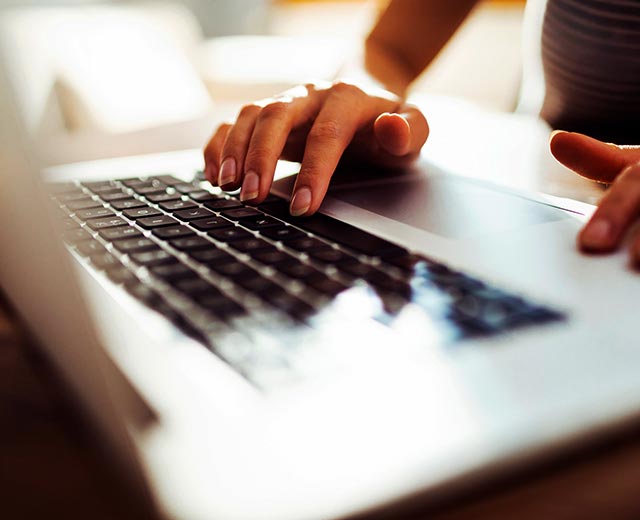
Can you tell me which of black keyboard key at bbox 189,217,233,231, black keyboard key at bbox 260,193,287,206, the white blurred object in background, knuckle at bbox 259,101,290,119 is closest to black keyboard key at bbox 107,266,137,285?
black keyboard key at bbox 189,217,233,231

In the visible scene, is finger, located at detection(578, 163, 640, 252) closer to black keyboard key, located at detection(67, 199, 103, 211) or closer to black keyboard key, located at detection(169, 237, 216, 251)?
black keyboard key, located at detection(169, 237, 216, 251)

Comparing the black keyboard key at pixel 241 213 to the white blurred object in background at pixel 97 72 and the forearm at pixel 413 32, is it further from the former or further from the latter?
the white blurred object in background at pixel 97 72

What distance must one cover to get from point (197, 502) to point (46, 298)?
101mm

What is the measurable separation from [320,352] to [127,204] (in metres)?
0.36

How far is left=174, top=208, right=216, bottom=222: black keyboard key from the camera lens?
0.54 meters

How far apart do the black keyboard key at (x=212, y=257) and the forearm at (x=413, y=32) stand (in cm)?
84

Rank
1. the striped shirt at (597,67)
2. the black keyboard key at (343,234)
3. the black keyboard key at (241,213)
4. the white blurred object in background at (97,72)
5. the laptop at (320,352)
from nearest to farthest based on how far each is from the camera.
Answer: the laptop at (320,352), the black keyboard key at (343,234), the black keyboard key at (241,213), the striped shirt at (597,67), the white blurred object in background at (97,72)

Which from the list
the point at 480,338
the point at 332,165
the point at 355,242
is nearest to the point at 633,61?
the point at 332,165

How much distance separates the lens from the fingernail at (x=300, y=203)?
0.54 metres

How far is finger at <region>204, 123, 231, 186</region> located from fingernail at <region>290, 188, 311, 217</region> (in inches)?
5.4

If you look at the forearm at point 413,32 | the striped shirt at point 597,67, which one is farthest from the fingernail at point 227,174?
the forearm at point 413,32

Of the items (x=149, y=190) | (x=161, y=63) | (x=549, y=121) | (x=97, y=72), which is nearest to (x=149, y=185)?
(x=149, y=190)

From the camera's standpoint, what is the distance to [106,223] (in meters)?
0.52

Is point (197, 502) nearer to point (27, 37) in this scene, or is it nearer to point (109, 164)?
point (109, 164)
